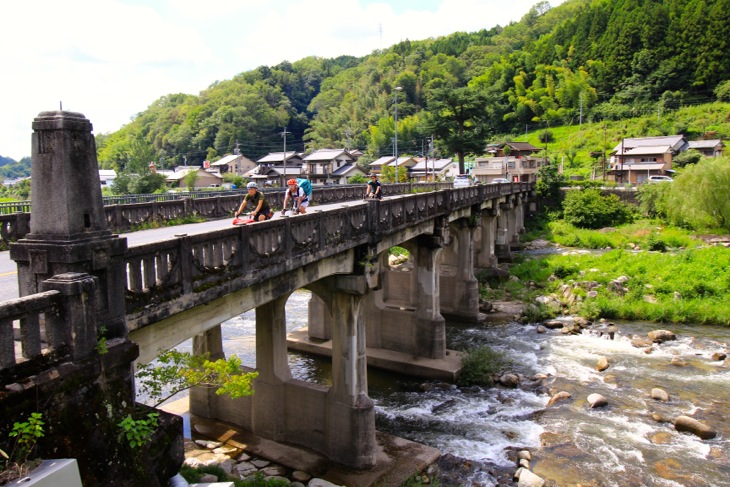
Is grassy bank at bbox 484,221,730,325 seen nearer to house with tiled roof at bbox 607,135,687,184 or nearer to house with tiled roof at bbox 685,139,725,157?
house with tiled roof at bbox 607,135,687,184

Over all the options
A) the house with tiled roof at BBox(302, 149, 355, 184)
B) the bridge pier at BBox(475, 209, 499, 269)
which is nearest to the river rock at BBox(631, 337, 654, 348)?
the bridge pier at BBox(475, 209, 499, 269)

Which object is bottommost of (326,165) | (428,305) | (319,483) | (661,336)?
(661,336)

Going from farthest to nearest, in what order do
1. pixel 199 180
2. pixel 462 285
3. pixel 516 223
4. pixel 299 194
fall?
pixel 199 180, pixel 516 223, pixel 462 285, pixel 299 194

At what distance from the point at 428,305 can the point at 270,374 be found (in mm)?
10404

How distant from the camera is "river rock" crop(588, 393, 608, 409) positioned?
21.4 meters

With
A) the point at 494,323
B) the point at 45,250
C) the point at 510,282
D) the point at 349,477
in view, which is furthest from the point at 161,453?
the point at 510,282

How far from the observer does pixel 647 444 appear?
18500 millimetres

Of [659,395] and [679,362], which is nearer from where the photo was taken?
[659,395]

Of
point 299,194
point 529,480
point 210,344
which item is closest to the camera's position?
point 529,480

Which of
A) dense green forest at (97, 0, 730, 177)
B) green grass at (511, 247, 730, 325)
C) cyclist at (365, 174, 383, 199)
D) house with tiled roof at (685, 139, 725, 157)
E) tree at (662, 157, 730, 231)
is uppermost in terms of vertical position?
dense green forest at (97, 0, 730, 177)

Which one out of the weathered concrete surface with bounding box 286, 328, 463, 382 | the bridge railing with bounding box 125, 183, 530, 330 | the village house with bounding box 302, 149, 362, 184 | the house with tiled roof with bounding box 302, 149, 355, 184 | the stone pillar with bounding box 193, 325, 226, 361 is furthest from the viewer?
the house with tiled roof with bounding box 302, 149, 355, 184

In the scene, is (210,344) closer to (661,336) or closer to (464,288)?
(464,288)

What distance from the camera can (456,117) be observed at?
224 ft

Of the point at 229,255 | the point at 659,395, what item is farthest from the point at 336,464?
the point at 659,395
